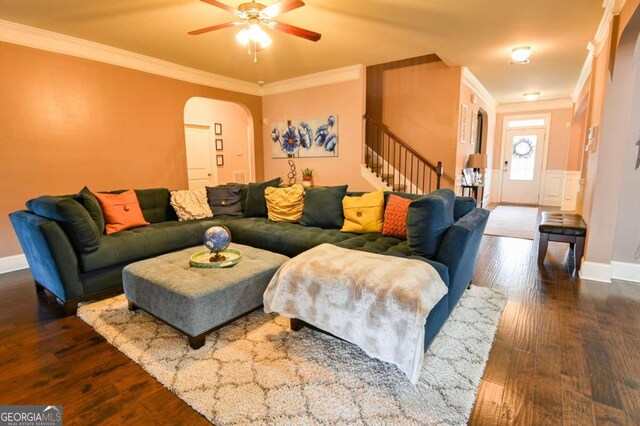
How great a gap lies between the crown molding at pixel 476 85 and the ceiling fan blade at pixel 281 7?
358 cm

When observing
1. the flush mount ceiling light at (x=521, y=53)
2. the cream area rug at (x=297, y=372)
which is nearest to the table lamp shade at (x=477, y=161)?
the flush mount ceiling light at (x=521, y=53)

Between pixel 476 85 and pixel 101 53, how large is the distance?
606cm

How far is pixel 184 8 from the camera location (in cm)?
306

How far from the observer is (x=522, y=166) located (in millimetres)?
8578

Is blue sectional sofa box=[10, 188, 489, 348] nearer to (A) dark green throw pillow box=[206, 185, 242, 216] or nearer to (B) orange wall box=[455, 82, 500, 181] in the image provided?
(A) dark green throw pillow box=[206, 185, 242, 216]

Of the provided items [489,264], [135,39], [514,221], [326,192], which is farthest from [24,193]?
[514,221]

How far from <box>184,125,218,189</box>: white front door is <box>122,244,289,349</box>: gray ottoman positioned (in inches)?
178

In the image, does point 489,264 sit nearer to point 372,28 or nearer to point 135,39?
point 372,28

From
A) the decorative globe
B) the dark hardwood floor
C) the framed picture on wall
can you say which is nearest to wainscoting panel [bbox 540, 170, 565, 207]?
the framed picture on wall

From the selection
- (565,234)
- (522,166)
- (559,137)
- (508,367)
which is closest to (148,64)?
(508,367)

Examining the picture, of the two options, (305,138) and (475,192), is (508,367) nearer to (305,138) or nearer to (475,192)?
(305,138)

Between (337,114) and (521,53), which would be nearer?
(521,53)

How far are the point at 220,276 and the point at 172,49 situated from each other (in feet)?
11.6

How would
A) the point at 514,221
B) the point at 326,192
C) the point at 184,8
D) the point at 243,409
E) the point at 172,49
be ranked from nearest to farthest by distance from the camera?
the point at 243,409
the point at 184,8
the point at 326,192
the point at 172,49
the point at 514,221
